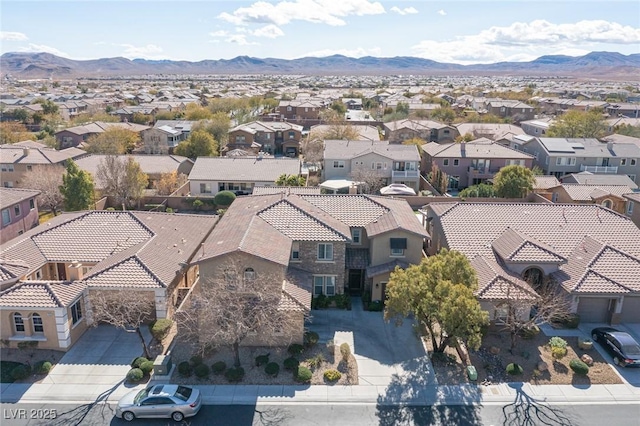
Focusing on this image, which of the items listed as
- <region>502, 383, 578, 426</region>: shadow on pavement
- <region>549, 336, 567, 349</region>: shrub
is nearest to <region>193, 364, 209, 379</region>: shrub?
<region>502, 383, 578, 426</region>: shadow on pavement

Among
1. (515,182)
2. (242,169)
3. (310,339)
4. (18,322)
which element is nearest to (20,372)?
(18,322)

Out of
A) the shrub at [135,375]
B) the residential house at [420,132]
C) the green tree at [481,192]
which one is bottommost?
the shrub at [135,375]

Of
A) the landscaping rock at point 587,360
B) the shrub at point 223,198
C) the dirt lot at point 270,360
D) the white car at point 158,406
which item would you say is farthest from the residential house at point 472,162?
the white car at point 158,406

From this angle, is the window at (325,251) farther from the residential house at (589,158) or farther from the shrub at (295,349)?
the residential house at (589,158)

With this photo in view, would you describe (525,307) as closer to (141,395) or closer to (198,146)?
(141,395)

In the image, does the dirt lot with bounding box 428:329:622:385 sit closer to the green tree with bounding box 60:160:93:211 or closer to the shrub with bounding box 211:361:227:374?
the shrub with bounding box 211:361:227:374

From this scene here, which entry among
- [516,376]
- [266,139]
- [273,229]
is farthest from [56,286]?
[266,139]
